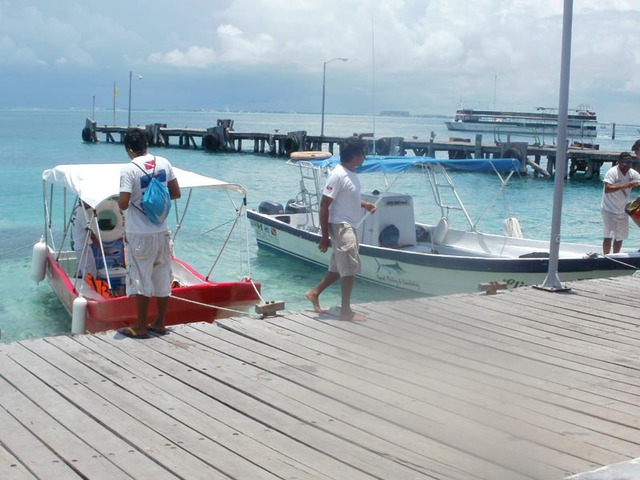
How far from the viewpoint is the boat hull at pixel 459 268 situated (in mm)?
11469

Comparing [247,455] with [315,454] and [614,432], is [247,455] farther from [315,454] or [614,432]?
[614,432]

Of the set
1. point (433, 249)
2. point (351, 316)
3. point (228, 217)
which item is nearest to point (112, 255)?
point (351, 316)

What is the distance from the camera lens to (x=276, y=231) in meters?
16.6

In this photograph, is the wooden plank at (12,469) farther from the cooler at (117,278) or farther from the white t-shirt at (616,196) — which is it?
the white t-shirt at (616,196)

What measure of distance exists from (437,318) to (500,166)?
699 centimetres

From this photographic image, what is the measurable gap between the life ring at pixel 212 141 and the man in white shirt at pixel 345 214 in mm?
51193

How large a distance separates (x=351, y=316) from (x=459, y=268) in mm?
5693

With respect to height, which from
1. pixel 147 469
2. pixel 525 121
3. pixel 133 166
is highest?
pixel 525 121

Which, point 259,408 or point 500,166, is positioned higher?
point 500,166

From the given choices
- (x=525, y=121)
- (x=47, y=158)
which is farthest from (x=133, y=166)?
(x=525, y=121)

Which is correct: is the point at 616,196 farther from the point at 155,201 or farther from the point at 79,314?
the point at 155,201

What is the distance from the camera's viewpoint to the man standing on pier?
11.5 metres

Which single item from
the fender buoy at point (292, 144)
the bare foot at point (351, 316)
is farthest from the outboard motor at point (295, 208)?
the fender buoy at point (292, 144)

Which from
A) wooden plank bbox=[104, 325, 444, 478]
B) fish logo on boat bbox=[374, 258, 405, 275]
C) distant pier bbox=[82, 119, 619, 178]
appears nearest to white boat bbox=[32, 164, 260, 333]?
wooden plank bbox=[104, 325, 444, 478]
